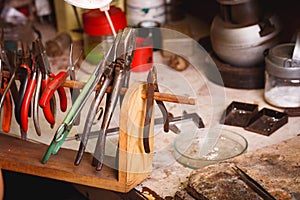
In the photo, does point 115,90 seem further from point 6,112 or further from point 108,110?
point 6,112

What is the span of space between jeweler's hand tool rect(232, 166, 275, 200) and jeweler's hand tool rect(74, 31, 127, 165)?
9.9 inches

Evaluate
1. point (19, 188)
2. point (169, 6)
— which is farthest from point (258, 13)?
point (19, 188)

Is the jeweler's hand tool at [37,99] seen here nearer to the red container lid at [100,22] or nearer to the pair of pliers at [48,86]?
the pair of pliers at [48,86]

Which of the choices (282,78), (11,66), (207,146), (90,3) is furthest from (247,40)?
(11,66)

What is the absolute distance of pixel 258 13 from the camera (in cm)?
136

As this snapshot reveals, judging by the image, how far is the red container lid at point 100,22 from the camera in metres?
1.49

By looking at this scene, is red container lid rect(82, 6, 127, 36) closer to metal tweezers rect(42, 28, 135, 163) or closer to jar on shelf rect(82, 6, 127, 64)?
jar on shelf rect(82, 6, 127, 64)

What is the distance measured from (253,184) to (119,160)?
0.73 feet

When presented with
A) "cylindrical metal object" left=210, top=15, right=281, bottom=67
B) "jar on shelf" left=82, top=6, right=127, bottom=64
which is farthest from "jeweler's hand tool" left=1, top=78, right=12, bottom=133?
"cylindrical metal object" left=210, top=15, right=281, bottom=67

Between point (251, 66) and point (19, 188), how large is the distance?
607 mm

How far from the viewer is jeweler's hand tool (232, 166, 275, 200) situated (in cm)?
91

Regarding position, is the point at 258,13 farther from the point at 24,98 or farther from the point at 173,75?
the point at 24,98

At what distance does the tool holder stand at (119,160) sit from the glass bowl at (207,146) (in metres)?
0.09

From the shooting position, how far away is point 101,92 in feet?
3.22
